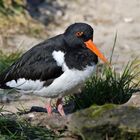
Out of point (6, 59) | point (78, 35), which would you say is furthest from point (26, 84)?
point (6, 59)

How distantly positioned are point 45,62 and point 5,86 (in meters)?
0.62

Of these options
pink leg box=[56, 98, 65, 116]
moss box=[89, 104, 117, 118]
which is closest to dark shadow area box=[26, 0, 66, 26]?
pink leg box=[56, 98, 65, 116]

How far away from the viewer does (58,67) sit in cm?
662

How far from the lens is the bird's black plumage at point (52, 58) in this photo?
666 centimetres

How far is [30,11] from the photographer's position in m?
11.9

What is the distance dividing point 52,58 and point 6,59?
7.05ft

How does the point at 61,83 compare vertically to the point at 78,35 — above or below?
below

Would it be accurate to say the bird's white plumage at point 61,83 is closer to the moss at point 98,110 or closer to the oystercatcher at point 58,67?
the oystercatcher at point 58,67

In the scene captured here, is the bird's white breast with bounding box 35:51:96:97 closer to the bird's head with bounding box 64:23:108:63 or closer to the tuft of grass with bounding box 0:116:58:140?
the bird's head with bounding box 64:23:108:63

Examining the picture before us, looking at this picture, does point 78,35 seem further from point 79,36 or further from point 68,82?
point 68,82

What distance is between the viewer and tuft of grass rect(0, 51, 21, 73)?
336 inches

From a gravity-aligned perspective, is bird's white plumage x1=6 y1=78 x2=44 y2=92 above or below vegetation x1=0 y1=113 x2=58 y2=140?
above

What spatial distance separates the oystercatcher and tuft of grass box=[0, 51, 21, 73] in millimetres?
1432

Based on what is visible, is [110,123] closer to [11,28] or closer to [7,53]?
[7,53]
